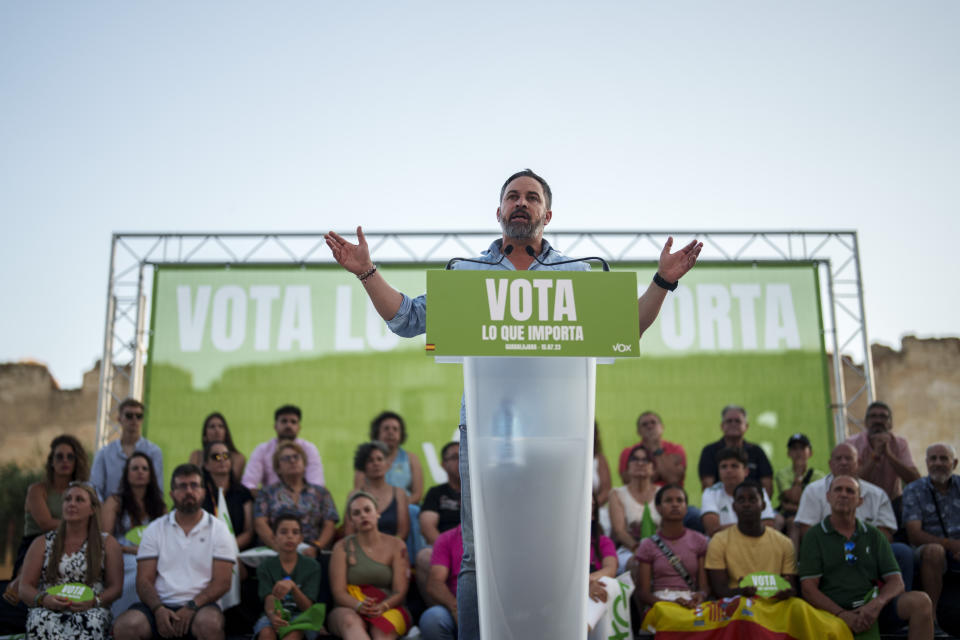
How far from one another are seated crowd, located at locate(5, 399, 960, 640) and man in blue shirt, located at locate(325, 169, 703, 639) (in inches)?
94.1

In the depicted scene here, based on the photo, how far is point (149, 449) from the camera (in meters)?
6.05

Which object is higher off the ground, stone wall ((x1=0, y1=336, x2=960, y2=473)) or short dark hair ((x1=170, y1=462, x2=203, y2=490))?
stone wall ((x1=0, y1=336, x2=960, y2=473))

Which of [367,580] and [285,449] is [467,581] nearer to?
[367,580]

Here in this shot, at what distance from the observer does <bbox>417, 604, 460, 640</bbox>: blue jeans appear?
4.72 m

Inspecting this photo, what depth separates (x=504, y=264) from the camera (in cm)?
198

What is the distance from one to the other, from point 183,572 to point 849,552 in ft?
12.7

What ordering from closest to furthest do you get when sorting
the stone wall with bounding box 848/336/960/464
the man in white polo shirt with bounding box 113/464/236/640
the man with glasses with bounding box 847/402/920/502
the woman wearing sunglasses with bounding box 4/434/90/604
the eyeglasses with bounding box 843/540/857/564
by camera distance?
1. the man in white polo shirt with bounding box 113/464/236/640
2. the eyeglasses with bounding box 843/540/857/564
3. the woman wearing sunglasses with bounding box 4/434/90/604
4. the man with glasses with bounding box 847/402/920/502
5. the stone wall with bounding box 848/336/960/464

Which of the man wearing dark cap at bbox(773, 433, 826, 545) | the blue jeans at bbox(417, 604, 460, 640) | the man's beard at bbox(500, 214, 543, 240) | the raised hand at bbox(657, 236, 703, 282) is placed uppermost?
the man's beard at bbox(500, 214, 543, 240)

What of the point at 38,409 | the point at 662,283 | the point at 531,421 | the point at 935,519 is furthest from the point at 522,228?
Answer: the point at 38,409

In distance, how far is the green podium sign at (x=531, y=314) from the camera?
1.56 metres

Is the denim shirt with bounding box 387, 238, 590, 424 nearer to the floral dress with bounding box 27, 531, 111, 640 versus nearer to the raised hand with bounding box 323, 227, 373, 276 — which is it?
the raised hand with bounding box 323, 227, 373, 276

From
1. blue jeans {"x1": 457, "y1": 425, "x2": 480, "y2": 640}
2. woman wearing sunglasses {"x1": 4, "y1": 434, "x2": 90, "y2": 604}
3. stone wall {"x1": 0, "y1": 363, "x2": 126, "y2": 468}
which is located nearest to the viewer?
blue jeans {"x1": 457, "y1": 425, "x2": 480, "y2": 640}

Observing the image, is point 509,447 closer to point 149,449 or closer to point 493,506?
point 493,506

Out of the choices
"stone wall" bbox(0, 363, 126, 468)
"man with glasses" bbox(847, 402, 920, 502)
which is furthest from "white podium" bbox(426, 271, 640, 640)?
"stone wall" bbox(0, 363, 126, 468)
